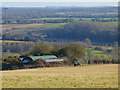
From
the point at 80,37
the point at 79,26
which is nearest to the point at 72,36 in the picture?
the point at 80,37

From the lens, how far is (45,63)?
65.7ft

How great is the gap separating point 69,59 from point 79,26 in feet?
174

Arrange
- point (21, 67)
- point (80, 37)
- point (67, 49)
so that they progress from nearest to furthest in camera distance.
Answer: point (21, 67), point (67, 49), point (80, 37)

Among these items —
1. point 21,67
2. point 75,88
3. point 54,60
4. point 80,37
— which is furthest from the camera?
point 80,37

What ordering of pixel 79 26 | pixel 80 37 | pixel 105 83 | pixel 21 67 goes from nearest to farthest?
1. pixel 105 83
2. pixel 21 67
3. pixel 80 37
4. pixel 79 26

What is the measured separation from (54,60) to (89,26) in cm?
5315

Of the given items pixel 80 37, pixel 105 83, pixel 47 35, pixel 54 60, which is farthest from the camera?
pixel 47 35

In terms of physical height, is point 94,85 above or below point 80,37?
above

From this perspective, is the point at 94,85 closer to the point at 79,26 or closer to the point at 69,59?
the point at 69,59

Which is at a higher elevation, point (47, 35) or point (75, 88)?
point (75, 88)

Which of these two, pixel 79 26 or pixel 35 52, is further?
pixel 79 26

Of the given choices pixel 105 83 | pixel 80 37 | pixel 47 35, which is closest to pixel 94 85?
pixel 105 83

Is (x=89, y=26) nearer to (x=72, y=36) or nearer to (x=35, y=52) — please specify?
(x=72, y=36)

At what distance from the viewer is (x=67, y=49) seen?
928 inches
